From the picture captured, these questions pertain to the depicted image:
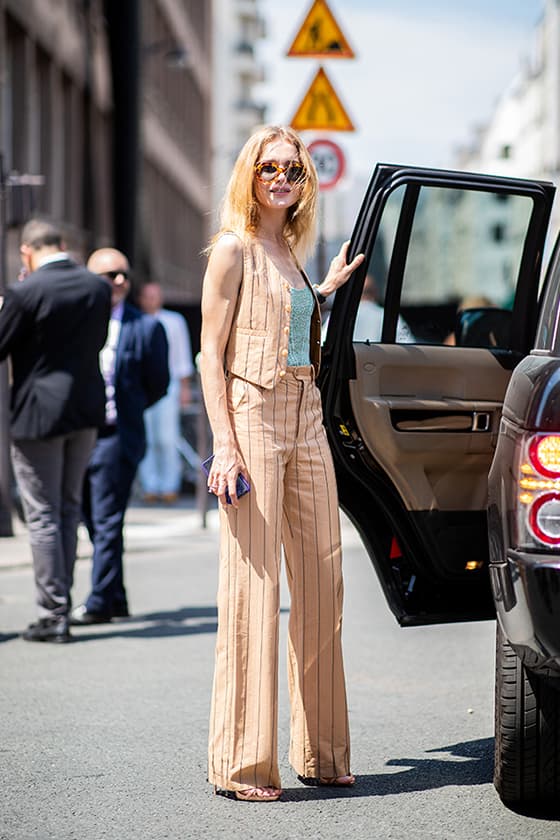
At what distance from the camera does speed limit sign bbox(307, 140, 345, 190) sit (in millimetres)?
12875

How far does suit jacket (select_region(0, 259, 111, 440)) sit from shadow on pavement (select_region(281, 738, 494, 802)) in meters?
3.05

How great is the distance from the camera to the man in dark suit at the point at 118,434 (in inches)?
336

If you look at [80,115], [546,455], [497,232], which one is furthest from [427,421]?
[497,232]

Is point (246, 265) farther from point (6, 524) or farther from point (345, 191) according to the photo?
point (345, 191)

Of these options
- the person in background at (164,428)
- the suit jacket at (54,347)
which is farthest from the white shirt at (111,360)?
the person in background at (164,428)

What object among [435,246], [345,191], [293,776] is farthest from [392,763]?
[435,246]

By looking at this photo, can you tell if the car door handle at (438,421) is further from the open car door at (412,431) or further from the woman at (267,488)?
the woman at (267,488)

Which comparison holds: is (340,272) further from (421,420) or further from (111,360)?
(111,360)

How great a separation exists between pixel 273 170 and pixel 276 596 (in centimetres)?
130

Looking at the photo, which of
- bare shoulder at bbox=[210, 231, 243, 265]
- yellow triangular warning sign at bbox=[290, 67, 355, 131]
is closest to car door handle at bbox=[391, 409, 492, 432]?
bare shoulder at bbox=[210, 231, 243, 265]

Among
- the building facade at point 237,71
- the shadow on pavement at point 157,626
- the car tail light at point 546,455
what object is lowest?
the shadow on pavement at point 157,626

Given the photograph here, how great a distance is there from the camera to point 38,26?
21297 millimetres

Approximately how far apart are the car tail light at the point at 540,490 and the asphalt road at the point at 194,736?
872mm

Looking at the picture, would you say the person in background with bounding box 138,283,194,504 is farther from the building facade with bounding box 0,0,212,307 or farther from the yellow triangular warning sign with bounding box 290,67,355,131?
the yellow triangular warning sign with bounding box 290,67,355,131
